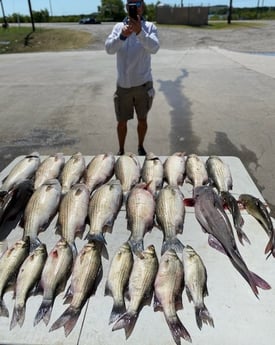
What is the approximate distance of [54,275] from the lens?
6.17ft

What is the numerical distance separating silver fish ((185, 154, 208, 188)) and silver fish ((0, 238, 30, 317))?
1.37 m

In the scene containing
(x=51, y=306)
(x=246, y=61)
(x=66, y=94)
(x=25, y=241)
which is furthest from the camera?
(x=246, y=61)

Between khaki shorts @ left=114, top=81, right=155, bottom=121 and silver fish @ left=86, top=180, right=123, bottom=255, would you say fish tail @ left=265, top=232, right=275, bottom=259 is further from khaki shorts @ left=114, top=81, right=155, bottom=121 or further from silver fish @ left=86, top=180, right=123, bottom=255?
khaki shorts @ left=114, top=81, right=155, bottom=121

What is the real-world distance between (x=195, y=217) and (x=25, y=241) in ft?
3.68

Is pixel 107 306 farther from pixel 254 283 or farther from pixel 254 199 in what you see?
pixel 254 199

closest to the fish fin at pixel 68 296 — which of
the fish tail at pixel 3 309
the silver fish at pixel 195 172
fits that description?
the fish tail at pixel 3 309

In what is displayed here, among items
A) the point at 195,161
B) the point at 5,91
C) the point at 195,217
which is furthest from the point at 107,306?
the point at 5,91

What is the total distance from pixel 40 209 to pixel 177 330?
1217mm

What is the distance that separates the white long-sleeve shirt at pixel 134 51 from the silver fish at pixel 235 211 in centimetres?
222

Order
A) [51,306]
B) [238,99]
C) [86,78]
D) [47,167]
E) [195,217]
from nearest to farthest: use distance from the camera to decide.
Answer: [51,306] < [195,217] < [47,167] < [238,99] < [86,78]

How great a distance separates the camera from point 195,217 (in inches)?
96.5

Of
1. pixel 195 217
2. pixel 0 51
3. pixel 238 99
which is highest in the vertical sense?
pixel 195 217

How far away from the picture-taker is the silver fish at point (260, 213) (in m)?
2.18

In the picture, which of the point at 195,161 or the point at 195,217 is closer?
the point at 195,217
